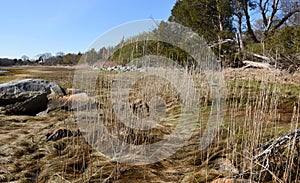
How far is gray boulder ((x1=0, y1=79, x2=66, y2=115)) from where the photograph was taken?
4840 mm

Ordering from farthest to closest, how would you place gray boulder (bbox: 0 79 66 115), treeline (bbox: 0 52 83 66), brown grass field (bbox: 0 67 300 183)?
treeline (bbox: 0 52 83 66) → gray boulder (bbox: 0 79 66 115) → brown grass field (bbox: 0 67 300 183)

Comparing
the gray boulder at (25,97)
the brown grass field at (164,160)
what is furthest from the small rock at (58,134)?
the gray boulder at (25,97)

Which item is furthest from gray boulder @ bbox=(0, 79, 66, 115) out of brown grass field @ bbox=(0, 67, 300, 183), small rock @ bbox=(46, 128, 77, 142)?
small rock @ bbox=(46, 128, 77, 142)

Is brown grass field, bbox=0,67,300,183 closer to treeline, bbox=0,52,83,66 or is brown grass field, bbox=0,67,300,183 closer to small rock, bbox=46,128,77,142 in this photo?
small rock, bbox=46,128,77,142

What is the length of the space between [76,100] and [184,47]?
622 centimetres

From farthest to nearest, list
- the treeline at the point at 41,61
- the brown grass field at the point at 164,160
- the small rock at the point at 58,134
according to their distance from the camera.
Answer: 1. the treeline at the point at 41,61
2. the small rock at the point at 58,134
3. the brown grass field at the point at 164,160

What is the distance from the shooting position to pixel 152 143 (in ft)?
9.59

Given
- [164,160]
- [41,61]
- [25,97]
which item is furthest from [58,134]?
[41,61]

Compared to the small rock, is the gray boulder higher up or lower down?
higher up

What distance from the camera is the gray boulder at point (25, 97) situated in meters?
4.84

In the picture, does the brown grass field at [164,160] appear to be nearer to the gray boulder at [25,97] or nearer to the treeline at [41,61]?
the gray boulder at [25,97]

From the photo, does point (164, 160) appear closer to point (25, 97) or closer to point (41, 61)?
point (25, 97)

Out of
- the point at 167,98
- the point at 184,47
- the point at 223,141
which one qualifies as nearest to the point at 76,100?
the point at 167,98

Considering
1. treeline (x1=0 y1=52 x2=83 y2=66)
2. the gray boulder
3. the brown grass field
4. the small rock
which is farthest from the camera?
treeline (x1=0 y1=52 x2=83 y2=66)
